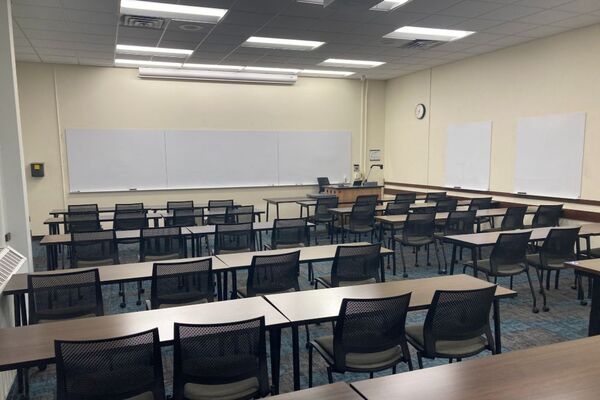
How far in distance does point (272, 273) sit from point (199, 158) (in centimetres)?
659

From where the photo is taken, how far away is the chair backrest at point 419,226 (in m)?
6.02

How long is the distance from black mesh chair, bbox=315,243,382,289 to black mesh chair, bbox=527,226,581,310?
204 cm

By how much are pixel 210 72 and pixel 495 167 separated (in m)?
6.12

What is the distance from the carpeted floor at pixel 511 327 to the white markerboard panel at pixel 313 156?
4.87 metres

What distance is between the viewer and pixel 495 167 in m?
8.00

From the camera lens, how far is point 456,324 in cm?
265

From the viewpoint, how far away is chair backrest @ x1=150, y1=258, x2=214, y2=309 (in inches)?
130

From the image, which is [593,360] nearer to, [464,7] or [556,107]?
[464,7]

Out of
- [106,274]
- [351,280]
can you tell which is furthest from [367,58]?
[106,274]

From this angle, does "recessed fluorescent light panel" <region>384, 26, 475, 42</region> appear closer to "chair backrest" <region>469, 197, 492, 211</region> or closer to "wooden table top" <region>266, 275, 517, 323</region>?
"chair backrest" <region>469, 197, 492, 211</region>

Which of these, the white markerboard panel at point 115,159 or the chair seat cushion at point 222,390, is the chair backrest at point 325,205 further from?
the chair seat cushion at point 222,390

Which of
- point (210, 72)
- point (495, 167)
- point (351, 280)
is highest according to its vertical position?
point (210, 72)

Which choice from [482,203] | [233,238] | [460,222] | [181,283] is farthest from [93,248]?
[482,203]

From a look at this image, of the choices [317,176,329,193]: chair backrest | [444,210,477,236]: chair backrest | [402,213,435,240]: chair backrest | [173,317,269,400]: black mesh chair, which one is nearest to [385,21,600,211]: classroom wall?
[444,210,477,236]: chair backrest
